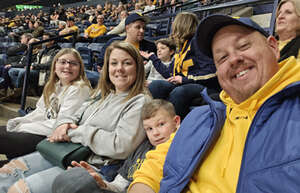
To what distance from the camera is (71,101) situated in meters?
1.61

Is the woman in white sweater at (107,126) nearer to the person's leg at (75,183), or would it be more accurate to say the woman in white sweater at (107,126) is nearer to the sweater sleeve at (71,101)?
the sweater sleeve at (71,101)


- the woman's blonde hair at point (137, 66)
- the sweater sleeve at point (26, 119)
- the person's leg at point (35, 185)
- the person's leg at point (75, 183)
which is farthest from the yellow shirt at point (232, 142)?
the sweater sleeve at point (26, 119)

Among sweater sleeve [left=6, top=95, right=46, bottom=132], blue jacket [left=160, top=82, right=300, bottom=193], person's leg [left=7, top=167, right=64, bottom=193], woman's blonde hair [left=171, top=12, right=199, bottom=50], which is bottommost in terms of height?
person's leg [left=7, top=167, right=64, bottom=193]

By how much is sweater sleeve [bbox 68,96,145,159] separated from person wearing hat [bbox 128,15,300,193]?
0.25m

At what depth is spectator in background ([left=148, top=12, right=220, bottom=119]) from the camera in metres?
1.61

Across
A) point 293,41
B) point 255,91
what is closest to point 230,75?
point 255,91

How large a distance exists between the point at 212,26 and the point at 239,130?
355 mm

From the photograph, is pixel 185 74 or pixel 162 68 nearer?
pixel 185 74

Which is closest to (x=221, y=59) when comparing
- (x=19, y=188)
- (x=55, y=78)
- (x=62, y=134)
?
(x=62, y=134)

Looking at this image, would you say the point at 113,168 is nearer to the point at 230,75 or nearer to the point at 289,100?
the point at 230,75

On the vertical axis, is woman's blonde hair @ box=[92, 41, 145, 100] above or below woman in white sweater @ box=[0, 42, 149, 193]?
above

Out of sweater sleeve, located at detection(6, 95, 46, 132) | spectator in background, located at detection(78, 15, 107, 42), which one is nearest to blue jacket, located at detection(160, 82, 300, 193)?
sweater sleeve, located at detection(6, 95, 46, 132)

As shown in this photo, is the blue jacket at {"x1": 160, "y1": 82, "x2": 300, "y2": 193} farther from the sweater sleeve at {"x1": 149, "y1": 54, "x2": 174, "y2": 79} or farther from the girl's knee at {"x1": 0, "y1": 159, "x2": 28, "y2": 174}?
the sweater sleeve at {"x1": 149, "y1": 54, "x2": 174, "y2": 79}

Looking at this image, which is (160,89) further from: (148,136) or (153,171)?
(153,171)
